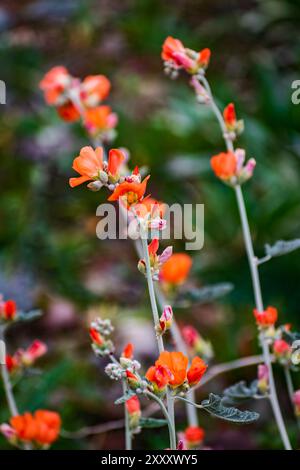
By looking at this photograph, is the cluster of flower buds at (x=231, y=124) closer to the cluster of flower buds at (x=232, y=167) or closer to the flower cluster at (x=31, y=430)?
the cluster of flower buds at (x=232, y=167)

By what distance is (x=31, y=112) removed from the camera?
5.71 ft

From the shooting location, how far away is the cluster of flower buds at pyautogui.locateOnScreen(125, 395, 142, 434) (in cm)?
58

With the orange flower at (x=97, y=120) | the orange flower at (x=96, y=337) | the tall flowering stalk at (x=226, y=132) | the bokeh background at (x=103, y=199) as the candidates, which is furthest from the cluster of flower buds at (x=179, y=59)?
the bokeh background at (x=103, y=199)

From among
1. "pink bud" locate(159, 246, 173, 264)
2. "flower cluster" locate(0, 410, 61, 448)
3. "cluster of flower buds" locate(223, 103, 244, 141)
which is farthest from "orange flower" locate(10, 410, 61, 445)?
A: "cluster of flower buds" locate(223, 103, 244, 141)

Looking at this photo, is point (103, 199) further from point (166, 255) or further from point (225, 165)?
point (166, 255)

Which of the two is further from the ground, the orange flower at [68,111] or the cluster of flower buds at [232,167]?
the orange flower at [68,111]

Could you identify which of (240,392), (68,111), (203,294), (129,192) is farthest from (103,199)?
(129,192)

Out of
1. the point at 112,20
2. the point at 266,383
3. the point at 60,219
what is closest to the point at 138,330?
A: the point at 60,219

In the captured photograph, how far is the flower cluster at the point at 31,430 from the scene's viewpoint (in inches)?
23.3

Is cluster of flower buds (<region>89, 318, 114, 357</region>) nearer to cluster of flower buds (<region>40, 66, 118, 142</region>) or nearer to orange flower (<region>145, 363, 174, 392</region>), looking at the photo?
orange flower (<region>145, 363, 174, 392</region>)

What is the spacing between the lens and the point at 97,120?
761mm

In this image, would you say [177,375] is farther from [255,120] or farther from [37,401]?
[255,120]

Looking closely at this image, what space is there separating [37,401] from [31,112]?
3.76ft

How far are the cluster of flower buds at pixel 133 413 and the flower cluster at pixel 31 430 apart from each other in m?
0.08
